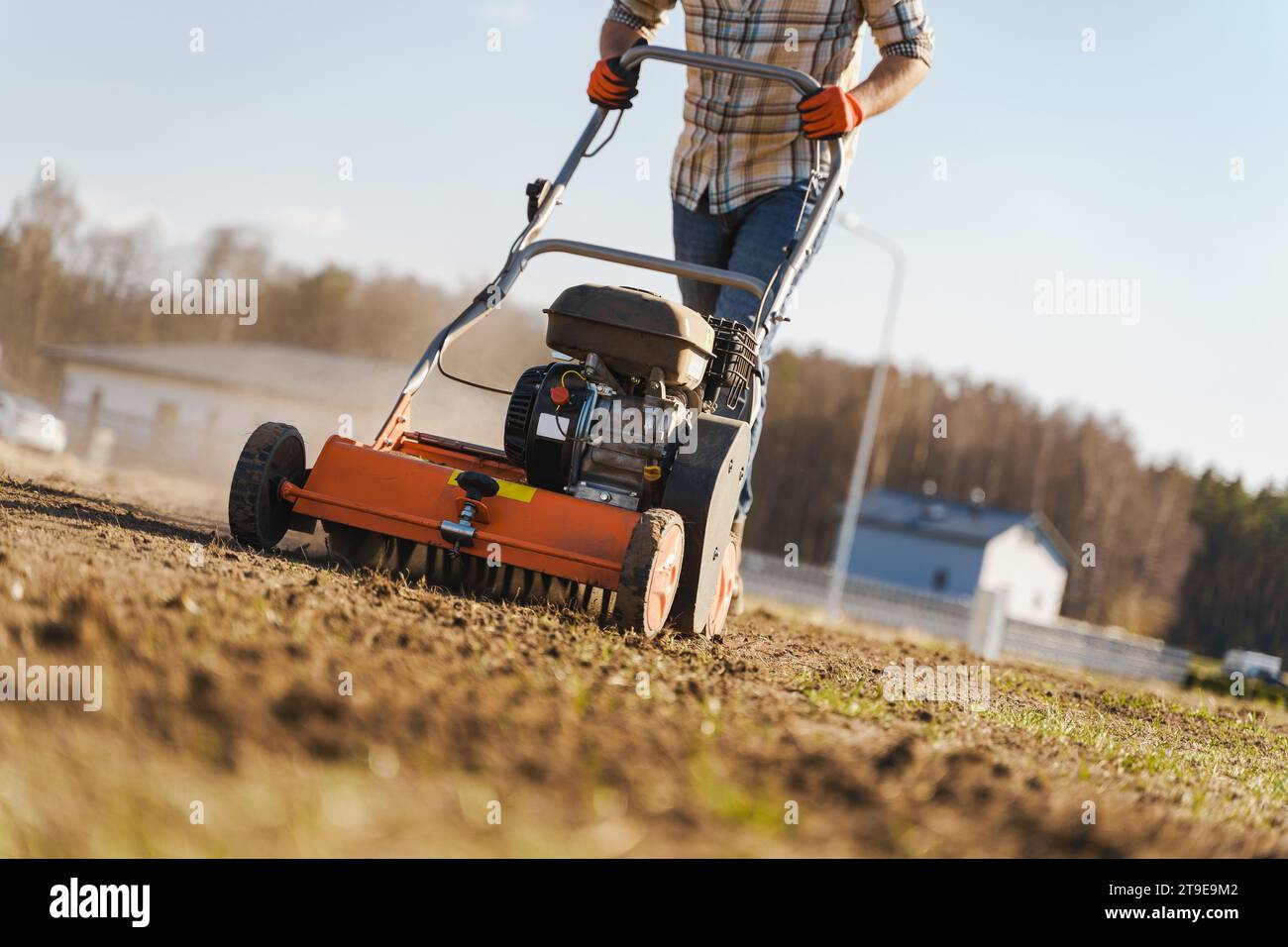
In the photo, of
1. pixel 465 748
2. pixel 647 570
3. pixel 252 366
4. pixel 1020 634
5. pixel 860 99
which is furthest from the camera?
pixel 252 366

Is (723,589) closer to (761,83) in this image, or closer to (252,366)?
(761,83)

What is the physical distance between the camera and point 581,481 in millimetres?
3920

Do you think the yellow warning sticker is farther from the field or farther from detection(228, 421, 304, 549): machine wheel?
detection(228, 421, 304, 549): machine wheel

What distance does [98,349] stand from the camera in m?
46.8

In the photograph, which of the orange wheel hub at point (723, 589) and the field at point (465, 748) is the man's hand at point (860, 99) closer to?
the orange wheel hub at point (723, 589)

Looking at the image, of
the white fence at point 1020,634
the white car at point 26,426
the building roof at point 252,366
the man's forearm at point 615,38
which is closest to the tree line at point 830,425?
the building roof at point 252,366

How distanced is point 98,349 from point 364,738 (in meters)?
49.6

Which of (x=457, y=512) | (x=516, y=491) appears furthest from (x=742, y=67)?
(x=457, y=512)

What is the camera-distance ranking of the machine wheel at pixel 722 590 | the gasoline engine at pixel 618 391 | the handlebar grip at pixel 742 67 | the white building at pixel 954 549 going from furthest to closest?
the white building at pixel 954 549
the handlebar grip at pixel 742 67
the machine wheel at pixel 722 590
the gasoline engine at pixel 618 391

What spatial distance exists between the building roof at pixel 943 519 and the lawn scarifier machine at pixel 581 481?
43.3 metres

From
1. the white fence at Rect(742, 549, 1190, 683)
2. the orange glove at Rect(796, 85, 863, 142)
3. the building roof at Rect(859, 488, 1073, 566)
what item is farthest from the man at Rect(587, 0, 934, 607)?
the building roof at Rect(859, 488, 1073, 566)

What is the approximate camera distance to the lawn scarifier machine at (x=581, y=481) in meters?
3.55

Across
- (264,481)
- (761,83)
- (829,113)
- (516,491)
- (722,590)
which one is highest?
(761,83)

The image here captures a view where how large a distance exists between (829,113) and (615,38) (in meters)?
1.28
